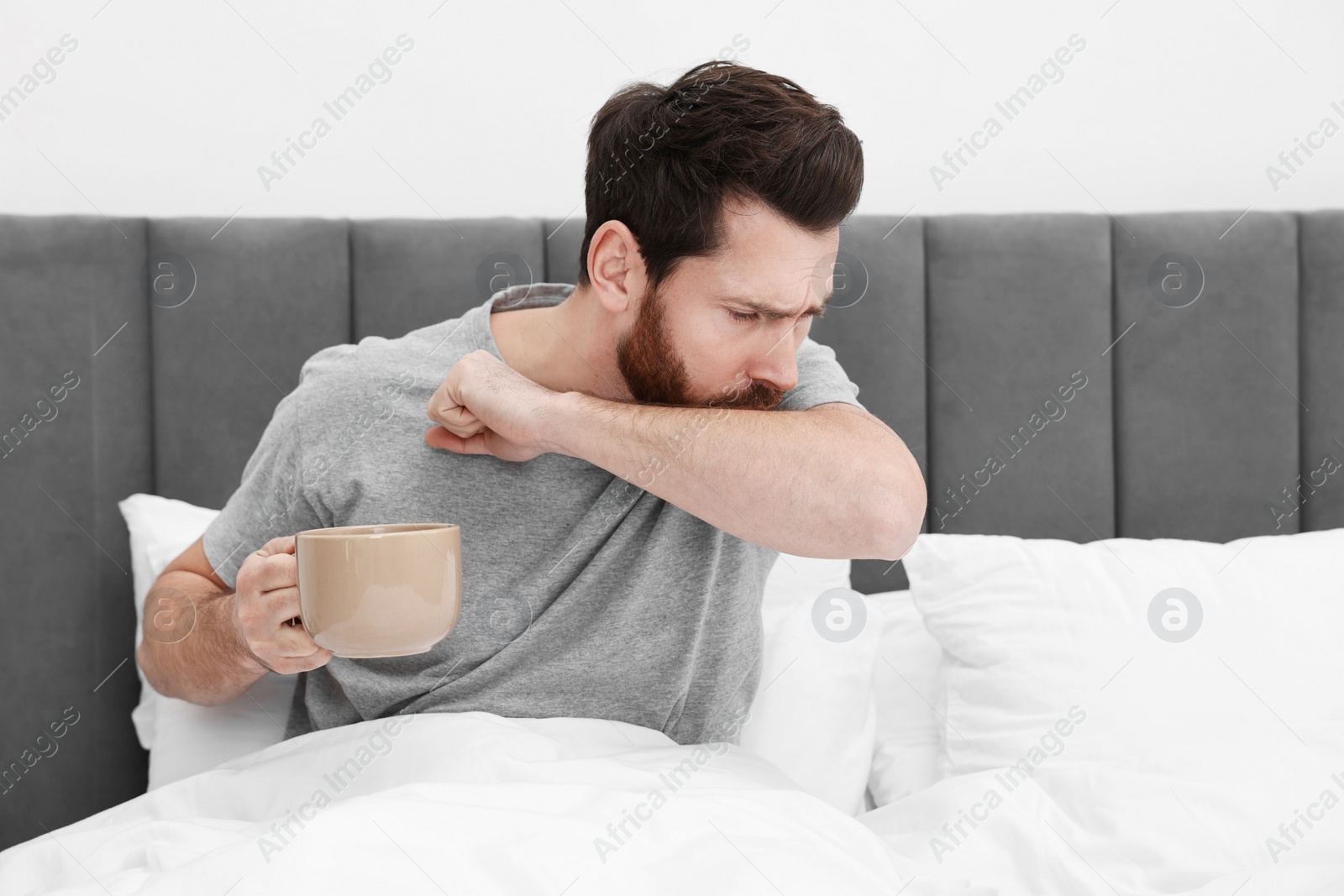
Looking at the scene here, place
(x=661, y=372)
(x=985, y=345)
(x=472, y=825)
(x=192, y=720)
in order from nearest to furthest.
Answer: (x=472, y=825), (x=661, y=372), (x=192, y=720), (x=985, y=345)

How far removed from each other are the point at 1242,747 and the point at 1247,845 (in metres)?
0.13

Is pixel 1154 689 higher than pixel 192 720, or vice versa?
pixel 1154 689

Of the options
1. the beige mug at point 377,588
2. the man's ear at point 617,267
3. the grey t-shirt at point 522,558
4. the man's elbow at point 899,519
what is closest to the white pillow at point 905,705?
the grey t-shirt at point 522,558

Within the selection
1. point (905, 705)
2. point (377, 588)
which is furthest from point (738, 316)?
point (905, 705)

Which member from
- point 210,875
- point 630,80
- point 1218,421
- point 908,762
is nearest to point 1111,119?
point 1218,421

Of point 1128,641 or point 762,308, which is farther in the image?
point 1128,641

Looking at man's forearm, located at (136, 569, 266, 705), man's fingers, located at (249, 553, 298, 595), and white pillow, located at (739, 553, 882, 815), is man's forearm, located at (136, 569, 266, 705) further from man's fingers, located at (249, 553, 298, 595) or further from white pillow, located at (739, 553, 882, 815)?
white pillow, located at (739, 553, 882, 815)

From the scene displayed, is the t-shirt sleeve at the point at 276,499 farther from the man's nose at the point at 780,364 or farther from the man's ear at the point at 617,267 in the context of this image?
the man's nose at the point at 780,364

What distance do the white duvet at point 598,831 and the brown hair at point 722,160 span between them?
56cm

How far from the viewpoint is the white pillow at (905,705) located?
1.22 m

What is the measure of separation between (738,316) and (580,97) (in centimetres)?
70

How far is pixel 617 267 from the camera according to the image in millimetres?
1119

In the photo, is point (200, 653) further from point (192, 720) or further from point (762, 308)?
point (762, 308)

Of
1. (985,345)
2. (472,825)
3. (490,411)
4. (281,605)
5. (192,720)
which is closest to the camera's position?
(472,825)
